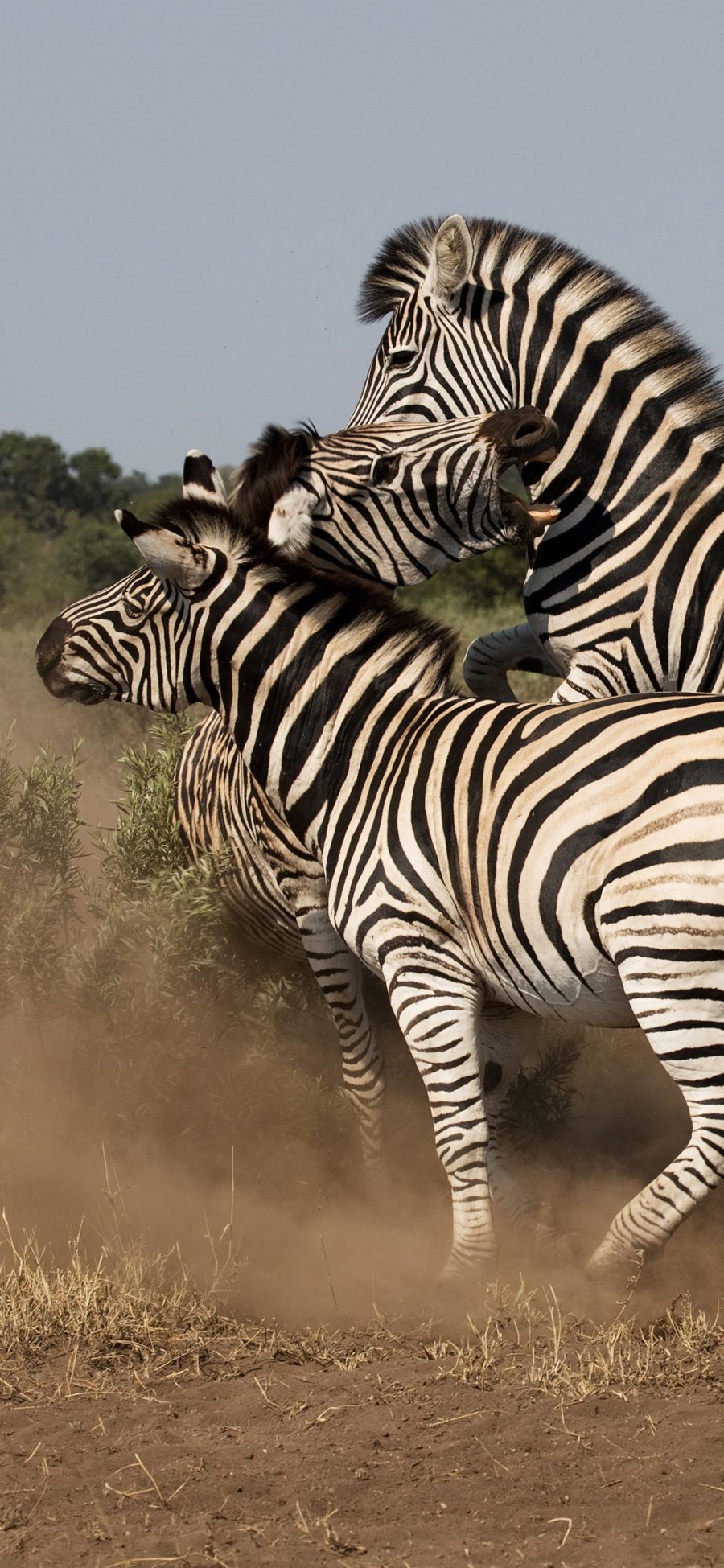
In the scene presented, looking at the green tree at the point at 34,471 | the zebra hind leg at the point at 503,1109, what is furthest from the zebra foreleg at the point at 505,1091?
the green tree at the point at 34,471

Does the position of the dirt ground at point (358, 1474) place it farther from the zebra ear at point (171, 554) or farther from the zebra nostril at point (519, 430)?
the zebra nostril at point (519, 430)

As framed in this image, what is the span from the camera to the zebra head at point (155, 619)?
17.7ft

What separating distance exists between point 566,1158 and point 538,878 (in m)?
2.62

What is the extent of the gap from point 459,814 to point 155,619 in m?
1.48

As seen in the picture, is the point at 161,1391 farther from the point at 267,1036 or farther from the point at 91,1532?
the point at 267,1036

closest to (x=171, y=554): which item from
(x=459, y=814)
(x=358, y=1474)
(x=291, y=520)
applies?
(x=291, y=520)

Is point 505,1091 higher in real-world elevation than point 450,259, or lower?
lower

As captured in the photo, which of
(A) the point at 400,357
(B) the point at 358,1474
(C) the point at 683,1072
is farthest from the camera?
(A) the point at 400,357

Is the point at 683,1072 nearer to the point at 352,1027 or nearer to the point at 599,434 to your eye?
the point at 352,1027

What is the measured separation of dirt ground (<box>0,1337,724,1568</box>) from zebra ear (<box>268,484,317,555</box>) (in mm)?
2844

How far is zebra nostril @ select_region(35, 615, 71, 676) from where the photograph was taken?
6.02 metres

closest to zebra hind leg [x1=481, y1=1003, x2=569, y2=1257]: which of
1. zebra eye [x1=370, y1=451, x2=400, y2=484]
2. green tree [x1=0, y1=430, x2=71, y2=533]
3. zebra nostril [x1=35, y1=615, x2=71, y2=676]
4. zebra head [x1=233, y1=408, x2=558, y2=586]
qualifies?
zebra head [x1=233, y1=408, x2=558, y2=586]

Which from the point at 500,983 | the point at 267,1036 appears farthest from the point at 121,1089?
the point at 500,983

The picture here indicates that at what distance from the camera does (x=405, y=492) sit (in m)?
5.96
